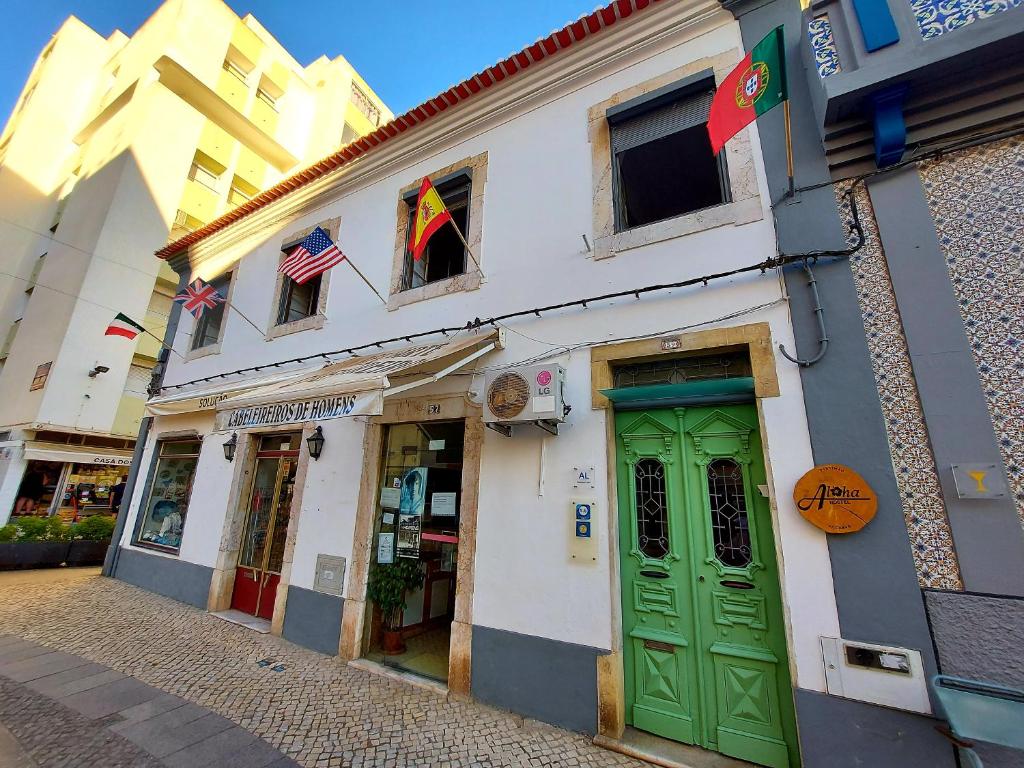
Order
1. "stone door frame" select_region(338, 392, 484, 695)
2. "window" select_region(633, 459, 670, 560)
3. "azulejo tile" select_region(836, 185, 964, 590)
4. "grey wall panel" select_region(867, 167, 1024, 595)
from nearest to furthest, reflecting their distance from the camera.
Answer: "grey wall panel" select_region(867, 167, 1024, 595) < "azulejo tile" select_region(836, 185, 964, 590) < "window" select_region(633, 459, 670, 560) < "stone door frame" select_region(338, 392, 484, 695)

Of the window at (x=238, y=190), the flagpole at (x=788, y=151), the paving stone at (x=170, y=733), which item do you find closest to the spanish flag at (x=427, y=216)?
the flagpole at (x=788, y=151)

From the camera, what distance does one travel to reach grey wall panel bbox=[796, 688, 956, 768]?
257 cm

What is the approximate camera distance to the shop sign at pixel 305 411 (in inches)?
160

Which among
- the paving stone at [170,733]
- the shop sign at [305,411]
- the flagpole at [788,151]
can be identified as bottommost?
the paving stone at [170,733]

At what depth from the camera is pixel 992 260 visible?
3018 millimetres

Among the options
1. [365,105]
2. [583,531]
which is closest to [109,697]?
[583,531]

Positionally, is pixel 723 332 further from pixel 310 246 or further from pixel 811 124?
pixel 310 246

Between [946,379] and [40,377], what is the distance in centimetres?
2001

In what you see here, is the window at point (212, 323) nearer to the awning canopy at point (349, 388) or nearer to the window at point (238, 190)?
the awning canopy at point (349, 388)

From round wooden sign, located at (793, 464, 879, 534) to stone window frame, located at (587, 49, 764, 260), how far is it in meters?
2.37

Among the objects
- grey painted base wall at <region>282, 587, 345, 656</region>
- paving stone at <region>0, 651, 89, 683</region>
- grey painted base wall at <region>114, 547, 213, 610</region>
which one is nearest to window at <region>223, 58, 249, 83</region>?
grey painted base wall at <region>114, 547, 213, 610</region>

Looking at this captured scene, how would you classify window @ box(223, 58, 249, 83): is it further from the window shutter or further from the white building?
the window shutter

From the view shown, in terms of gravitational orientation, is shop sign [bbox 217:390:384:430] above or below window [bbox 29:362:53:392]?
below

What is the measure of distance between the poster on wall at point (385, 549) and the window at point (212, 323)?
21.2 feet
